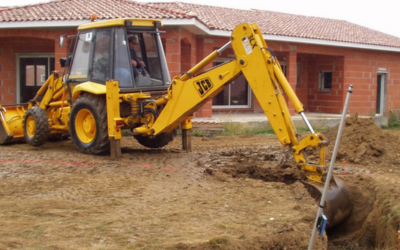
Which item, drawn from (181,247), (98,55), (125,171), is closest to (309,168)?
(181,247)

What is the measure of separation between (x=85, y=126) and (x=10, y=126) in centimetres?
243

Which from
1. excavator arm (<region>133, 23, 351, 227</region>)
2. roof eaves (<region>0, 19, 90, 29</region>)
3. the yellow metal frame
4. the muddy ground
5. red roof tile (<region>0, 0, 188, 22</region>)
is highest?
red roof tile (<region>0, 0, 188, 22</region>)

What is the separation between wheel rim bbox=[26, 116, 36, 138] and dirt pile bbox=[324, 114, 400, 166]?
6133 millimetres

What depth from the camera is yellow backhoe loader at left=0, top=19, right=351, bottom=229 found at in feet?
24.5

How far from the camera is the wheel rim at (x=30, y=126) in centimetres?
1056

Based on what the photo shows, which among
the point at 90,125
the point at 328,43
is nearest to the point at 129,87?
the point at 90,125

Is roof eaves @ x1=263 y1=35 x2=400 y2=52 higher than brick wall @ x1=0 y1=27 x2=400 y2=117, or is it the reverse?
roof eaves @ x1=263 y1=35 x2=400 y2=52

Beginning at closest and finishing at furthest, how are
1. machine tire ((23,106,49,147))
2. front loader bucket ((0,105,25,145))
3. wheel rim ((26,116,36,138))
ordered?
machine tire ((23,106,49,147))
wheel rim ((26,116,36,138))
front loader bucket ((0,105,25,145))

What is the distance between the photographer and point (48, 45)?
17.0 m

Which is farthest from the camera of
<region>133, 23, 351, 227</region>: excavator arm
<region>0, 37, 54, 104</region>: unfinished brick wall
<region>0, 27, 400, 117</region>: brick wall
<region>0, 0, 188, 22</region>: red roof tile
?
<region>0, 37, 54, 104</region>: unfinished brick wall

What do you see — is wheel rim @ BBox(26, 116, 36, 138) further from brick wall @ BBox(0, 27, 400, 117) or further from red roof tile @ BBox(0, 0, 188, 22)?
brick wall @ BBox(0, 27, 400, 117)

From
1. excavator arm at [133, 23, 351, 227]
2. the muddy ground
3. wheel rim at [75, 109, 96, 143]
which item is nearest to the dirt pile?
the muddy ground

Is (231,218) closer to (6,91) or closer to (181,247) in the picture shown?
(181,247)

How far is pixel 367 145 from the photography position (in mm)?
9875
